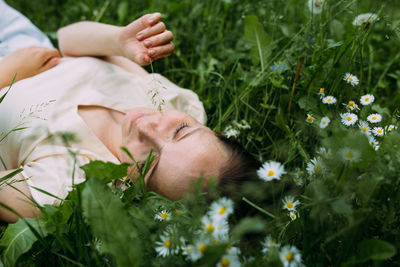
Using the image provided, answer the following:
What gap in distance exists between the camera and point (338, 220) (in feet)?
3.33

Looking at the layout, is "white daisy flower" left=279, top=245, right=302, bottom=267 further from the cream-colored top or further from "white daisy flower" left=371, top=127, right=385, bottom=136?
the cream-colored top

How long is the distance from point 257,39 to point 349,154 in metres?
1.32

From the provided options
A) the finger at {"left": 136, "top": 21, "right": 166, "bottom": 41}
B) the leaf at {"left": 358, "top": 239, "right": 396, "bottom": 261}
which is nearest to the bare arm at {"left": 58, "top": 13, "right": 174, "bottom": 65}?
the finger at {"left": 136, "top": 21, "right": 166, "bottom": 41}

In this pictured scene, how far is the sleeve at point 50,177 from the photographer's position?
4.75 feet

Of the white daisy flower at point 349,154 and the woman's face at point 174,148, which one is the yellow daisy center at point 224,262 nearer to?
the white daisy flower at point 349,154

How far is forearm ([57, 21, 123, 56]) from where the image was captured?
193cm

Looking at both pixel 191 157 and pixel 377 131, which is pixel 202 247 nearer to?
pixel 191 157

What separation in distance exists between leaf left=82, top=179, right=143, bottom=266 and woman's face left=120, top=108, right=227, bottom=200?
412mm

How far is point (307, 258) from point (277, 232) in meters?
0.19

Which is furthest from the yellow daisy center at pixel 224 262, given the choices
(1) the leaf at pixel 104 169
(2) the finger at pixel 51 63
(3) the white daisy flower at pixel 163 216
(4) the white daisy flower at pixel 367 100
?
(2) the finger at pixel 51 63

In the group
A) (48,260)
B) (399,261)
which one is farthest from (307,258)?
(48,260)

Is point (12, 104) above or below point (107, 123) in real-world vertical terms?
above

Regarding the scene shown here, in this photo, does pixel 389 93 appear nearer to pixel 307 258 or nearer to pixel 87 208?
pixel 307 258

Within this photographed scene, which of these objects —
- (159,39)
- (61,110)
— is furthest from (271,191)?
(61,110)
